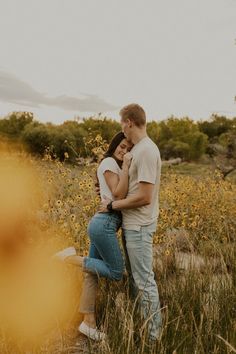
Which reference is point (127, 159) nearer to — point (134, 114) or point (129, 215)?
point (134, 114)

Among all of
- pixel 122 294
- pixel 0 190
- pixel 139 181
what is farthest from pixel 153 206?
pixel 0 190

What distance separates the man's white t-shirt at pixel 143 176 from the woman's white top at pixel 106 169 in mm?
149

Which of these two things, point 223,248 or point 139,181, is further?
point 223,248

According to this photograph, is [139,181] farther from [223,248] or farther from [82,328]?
[223,248]

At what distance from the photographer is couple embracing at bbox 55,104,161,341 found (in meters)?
3.76

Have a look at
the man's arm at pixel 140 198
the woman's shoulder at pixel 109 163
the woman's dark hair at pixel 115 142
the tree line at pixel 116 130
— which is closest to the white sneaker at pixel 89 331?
the man's arm at pixel 140 198

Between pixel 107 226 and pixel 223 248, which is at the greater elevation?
pixel 107 226

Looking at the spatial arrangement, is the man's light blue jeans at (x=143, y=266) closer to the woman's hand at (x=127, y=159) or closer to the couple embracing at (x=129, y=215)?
the couple embracing at (x=129, y=215)

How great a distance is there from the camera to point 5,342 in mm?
3566

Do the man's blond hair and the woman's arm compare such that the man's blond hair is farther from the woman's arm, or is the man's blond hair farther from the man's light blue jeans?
the man's light blue jeans

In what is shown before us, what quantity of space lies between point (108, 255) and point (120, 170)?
2.29 feet

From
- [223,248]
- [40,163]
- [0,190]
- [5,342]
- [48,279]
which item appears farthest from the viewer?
[40,163]

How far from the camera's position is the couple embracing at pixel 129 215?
3764mm

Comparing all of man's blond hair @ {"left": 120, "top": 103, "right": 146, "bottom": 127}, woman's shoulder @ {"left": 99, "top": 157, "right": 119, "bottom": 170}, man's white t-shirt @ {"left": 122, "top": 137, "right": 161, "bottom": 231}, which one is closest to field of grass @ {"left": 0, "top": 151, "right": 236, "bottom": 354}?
man's white t-shirt @ {"left": 122, "top": 137, "right": 161, "bottom": 231}
